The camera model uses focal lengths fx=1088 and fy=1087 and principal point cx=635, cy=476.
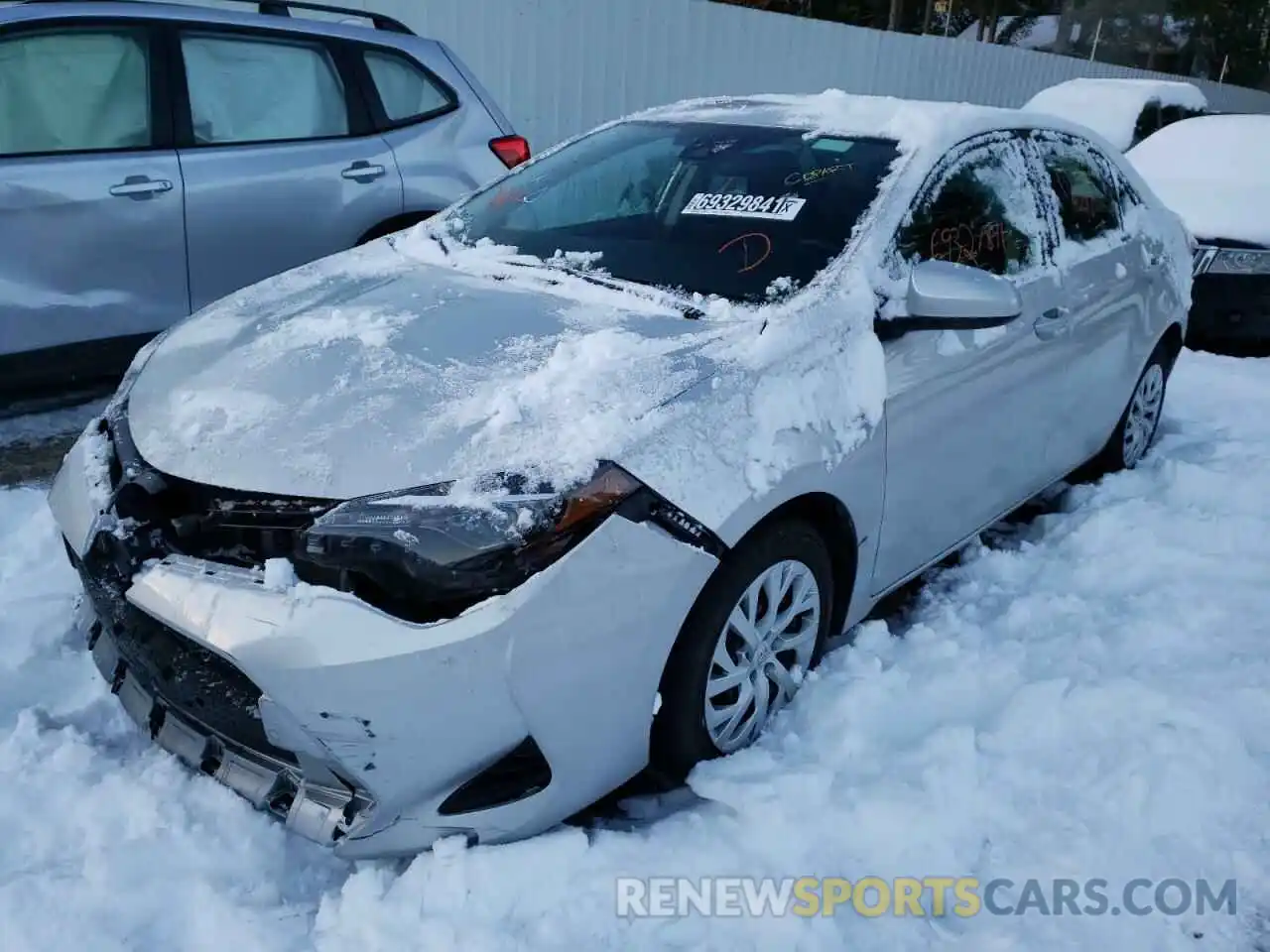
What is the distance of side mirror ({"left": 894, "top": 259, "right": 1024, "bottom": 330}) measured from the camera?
2844mm

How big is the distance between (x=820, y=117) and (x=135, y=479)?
2.33 m

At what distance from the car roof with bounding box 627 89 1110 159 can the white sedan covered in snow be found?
0.7 inches

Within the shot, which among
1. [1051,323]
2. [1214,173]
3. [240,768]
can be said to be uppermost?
[1051,323]

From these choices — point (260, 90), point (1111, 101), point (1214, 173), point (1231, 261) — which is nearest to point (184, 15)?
point (260, 90)

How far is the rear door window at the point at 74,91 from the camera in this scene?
406cm

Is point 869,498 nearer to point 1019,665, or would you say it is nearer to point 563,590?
point 1019,665

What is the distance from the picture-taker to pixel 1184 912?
2.27 m

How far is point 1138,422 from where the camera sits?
4.60 meters

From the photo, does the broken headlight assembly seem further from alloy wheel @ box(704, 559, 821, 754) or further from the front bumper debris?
alloy wheel @ box(704, 559, 821, 754)

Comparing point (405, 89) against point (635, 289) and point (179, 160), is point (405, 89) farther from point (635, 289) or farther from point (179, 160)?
point (635, 289)

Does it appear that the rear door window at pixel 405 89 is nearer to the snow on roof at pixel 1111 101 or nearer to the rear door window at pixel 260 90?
the rear door window at pixel 260 90

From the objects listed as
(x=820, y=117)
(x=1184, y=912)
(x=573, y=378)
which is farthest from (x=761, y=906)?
(x=820, y=117)

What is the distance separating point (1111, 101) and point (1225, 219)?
4.52 metres

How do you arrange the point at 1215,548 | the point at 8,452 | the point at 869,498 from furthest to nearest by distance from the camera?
1. the point at 8,452
2. the point at 1215,548
3. the point at 869,498
